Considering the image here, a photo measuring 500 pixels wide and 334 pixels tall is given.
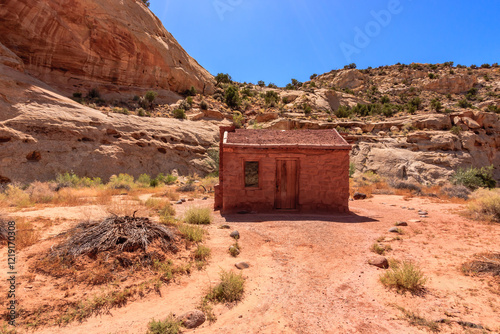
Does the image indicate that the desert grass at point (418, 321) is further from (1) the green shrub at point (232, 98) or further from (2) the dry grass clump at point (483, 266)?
(1) the green shrub at point (232, 98)

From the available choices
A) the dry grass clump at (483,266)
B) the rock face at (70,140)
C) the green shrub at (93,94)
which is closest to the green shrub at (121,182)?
the rock face at (70,140)

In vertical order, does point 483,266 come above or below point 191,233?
below

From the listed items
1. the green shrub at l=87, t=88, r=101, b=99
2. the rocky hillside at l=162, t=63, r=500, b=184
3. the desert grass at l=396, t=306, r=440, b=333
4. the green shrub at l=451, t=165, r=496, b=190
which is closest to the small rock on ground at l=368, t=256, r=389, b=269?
the desert grass at l=396, t=306, r=440, b=333

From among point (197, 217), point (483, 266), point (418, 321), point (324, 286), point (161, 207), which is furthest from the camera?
point (161, 207)

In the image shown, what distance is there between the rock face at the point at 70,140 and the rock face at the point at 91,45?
184 inches

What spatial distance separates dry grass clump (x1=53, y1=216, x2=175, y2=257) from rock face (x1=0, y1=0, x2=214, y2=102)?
781 inches

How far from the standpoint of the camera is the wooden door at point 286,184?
30.7 ft

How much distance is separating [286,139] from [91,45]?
22.8m

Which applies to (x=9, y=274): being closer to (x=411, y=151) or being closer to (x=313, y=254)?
(x=313, y=254)

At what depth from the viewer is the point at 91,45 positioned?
21875mm

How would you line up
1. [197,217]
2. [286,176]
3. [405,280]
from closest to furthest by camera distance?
[405,280] < [197,217] < [286,176]

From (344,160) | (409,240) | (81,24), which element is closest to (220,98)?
(81,24)

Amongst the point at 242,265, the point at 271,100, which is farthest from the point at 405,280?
the point at 271,100

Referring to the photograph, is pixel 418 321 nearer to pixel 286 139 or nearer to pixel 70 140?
pixel 286 139
